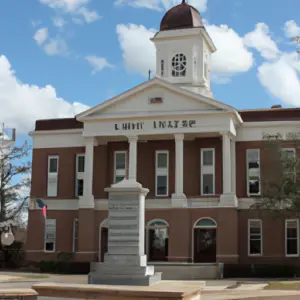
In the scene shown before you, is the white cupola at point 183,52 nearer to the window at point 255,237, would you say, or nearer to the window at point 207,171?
the window at point 207,171

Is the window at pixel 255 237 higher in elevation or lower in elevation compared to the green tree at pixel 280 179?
lower

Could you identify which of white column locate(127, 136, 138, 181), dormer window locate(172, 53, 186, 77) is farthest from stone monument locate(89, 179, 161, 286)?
dormer window locate(172, 53, 186, 77)

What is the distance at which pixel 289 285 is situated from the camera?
27859mm

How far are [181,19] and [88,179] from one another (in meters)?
14.9

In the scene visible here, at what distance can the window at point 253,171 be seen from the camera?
4397 cm

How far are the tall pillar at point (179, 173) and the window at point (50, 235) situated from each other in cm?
964

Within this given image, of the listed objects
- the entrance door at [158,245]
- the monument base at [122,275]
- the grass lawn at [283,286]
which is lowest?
the grass lawn at [283,286]

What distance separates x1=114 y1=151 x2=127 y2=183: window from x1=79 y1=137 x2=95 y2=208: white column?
2267 millimetres

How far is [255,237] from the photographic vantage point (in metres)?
43.4

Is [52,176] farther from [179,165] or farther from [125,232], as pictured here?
[125,232]

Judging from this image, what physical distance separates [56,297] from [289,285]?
13.9 meters

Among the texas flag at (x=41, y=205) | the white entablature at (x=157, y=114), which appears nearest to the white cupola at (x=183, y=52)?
the white entablature at (x=157, y=114)

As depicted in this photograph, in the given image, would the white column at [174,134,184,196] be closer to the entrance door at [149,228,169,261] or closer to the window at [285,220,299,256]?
the entrance door at [149,228,169,261]

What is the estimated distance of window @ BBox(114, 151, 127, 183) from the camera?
46.0 metres
